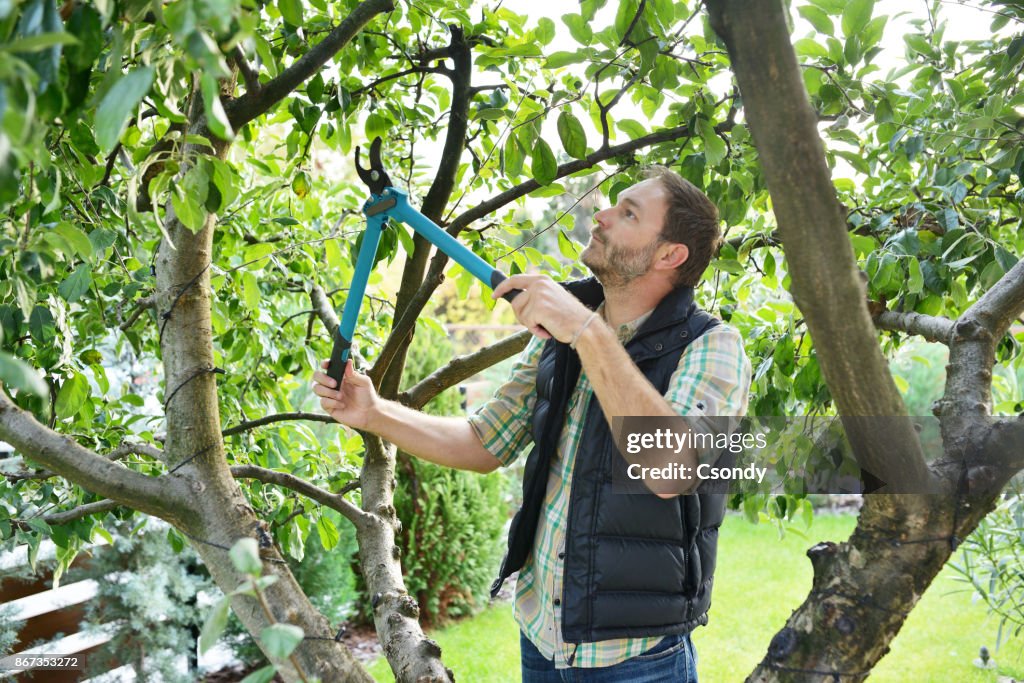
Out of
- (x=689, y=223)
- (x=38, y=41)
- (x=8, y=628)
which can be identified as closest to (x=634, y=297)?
(x=689, y=223)

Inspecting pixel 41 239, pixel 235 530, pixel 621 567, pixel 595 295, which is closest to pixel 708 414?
pixel 621 567

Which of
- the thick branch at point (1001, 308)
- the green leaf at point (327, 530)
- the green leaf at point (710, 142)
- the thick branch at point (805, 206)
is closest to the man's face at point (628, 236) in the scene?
the green leaf at point (710, 142)

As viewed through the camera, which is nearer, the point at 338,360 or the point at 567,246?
the point at 338,360

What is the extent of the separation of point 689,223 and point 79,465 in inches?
54.2

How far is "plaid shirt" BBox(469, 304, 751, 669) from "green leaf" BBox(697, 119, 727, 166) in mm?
356

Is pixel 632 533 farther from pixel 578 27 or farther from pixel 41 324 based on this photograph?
pixel 41 324

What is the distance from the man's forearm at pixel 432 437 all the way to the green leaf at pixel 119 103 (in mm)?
1245

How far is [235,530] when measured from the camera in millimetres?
1510

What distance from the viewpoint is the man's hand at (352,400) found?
189cm

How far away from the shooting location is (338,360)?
1.85 m

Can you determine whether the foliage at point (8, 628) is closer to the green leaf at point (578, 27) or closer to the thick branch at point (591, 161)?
the thick branch at point (591, 161)

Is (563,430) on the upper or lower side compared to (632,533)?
upper

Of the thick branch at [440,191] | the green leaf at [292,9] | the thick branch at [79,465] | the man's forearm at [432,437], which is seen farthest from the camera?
the thick branch at [440,191]

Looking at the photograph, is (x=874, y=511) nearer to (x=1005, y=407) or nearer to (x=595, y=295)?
(x=595, y=295)
